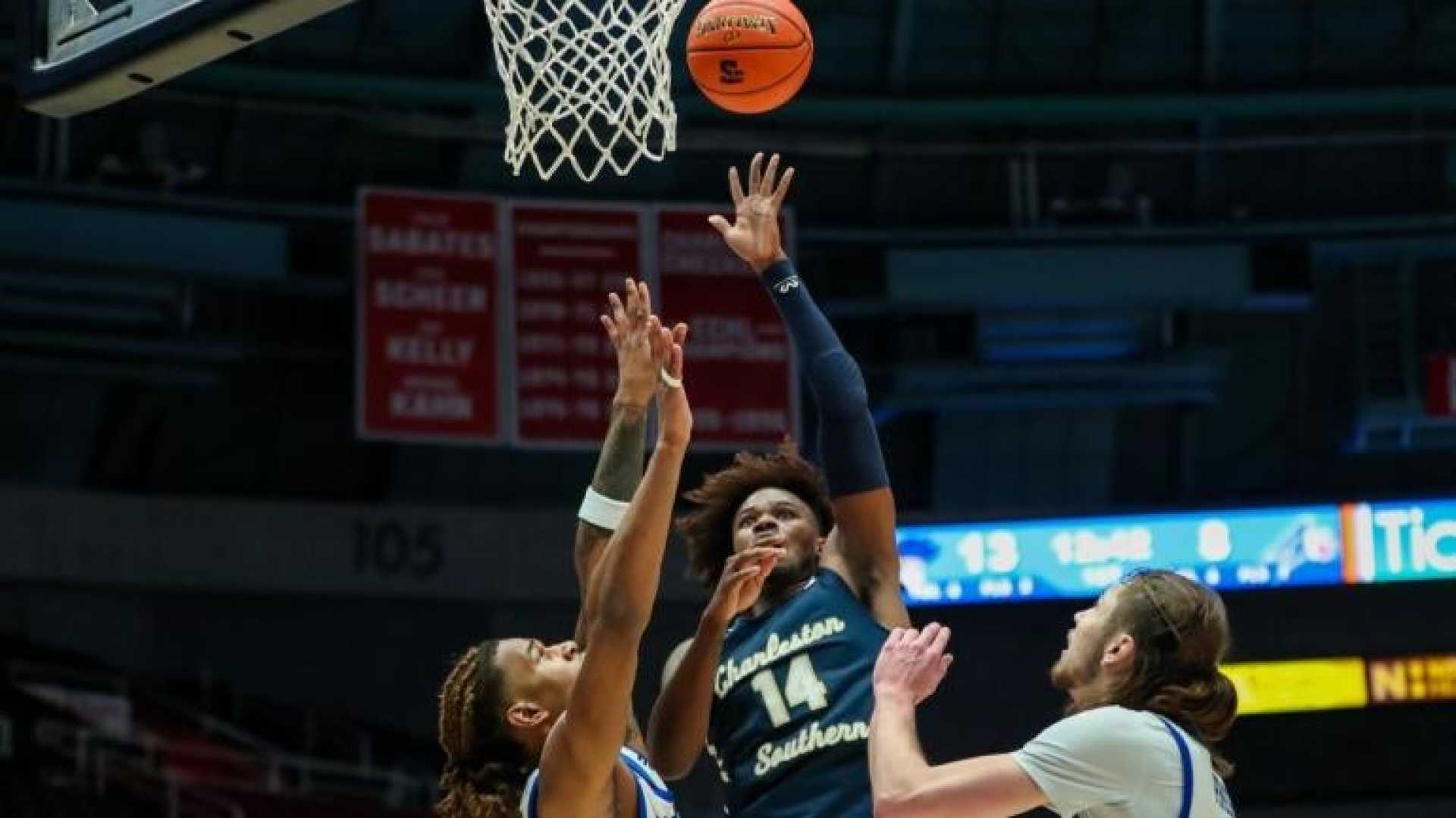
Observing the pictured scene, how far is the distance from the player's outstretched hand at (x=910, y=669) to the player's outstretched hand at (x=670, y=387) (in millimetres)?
651

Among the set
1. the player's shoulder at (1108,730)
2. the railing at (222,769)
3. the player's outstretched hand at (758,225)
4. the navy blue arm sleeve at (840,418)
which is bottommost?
the railing at (222,769)

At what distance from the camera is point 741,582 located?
543 centimetres

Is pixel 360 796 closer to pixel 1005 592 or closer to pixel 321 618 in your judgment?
pixel 321 618

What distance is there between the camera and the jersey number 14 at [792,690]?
19.2 feet

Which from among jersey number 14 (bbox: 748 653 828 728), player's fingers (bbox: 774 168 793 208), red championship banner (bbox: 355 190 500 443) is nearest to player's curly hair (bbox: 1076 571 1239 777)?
jersey number 14 (bbox: 748 653 828 728)

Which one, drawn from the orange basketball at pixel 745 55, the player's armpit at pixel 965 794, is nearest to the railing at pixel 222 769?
the orange basketball at pixel 745 55

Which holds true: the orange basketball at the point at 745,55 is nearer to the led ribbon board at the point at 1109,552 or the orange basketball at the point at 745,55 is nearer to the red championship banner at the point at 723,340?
the red championship banner at the point at 723,340

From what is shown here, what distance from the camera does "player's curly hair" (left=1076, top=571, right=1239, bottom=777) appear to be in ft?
15.8

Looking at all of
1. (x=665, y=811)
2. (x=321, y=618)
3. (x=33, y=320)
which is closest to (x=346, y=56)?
(x=33, y=320)

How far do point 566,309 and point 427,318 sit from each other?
1022 millimetres

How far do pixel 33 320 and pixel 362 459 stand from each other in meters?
3.10

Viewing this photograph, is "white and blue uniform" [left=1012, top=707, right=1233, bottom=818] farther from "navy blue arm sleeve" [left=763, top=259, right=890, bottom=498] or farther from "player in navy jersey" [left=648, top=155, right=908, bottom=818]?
"navy blue arm sleeve" [left=763, top=259, right=890, bottom=498]

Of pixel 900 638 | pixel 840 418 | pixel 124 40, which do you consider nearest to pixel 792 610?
pixel 840 418

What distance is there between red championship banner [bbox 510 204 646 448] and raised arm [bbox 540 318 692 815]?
44.8 ft
